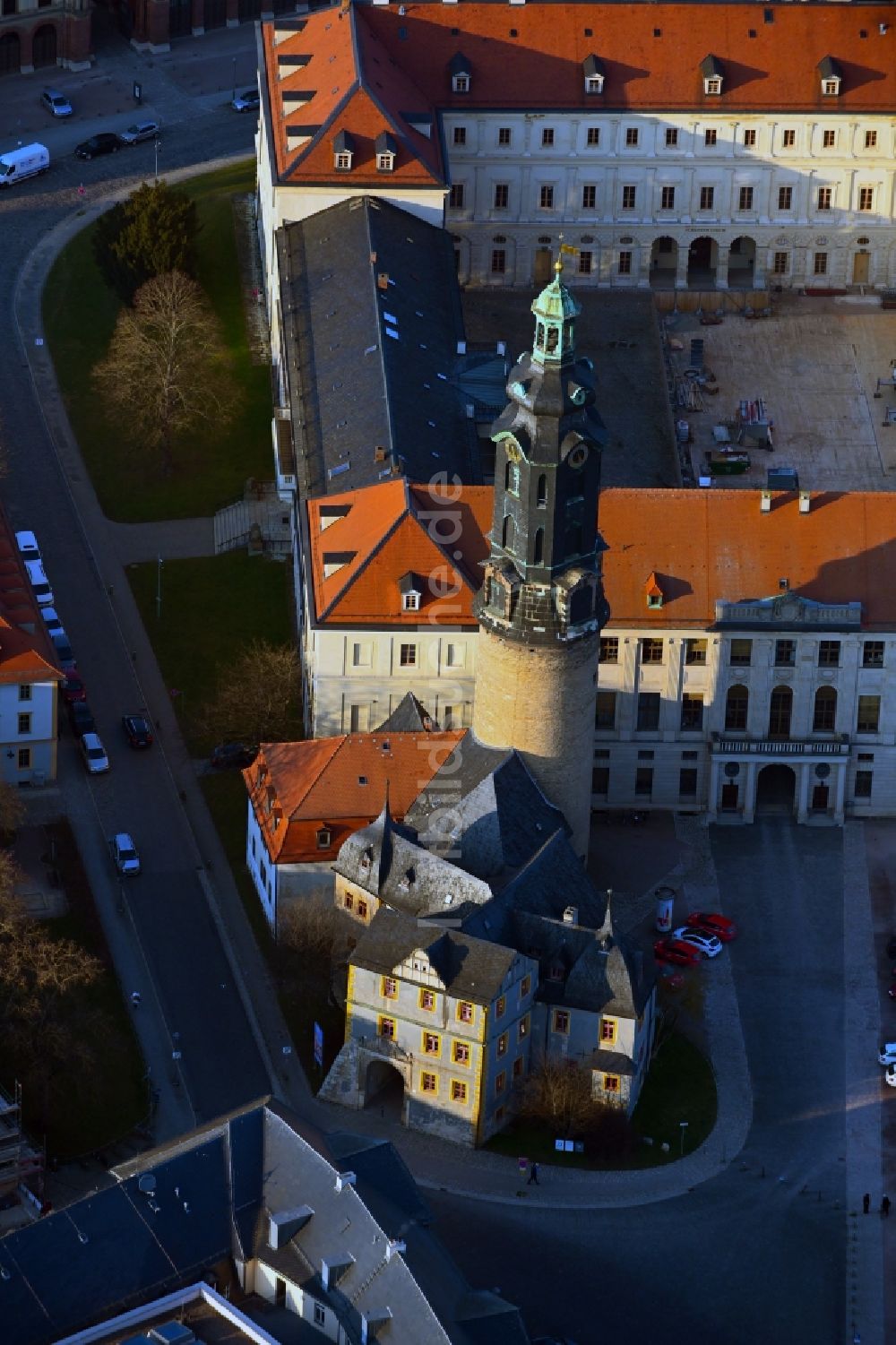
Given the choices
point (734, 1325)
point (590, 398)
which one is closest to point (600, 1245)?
point (734, 1325)

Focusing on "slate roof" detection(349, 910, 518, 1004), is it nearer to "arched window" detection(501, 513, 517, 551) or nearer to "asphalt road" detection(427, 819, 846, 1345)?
"asphalt road" detection(427, 819, 846, 1345)

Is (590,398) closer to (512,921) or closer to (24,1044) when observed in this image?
(512,921)

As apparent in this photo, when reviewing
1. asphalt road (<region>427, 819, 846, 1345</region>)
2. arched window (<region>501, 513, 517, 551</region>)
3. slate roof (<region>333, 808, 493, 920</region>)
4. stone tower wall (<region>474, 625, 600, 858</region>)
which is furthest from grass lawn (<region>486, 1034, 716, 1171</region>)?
arched window (<region>501, 513, 517, 551</region>)

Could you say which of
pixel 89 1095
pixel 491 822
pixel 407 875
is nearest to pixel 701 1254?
pixel 407 875

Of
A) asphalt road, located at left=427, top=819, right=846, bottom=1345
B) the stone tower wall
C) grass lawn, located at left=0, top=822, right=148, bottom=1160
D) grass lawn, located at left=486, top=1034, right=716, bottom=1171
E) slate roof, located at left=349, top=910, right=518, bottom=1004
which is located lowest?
asphalt road, located at left=427, top=819, right=846, bottom=1345

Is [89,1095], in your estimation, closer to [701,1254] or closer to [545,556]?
[701,1254]

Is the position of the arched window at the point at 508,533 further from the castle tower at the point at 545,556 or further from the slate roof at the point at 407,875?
the slate roof at the point at 407,875
